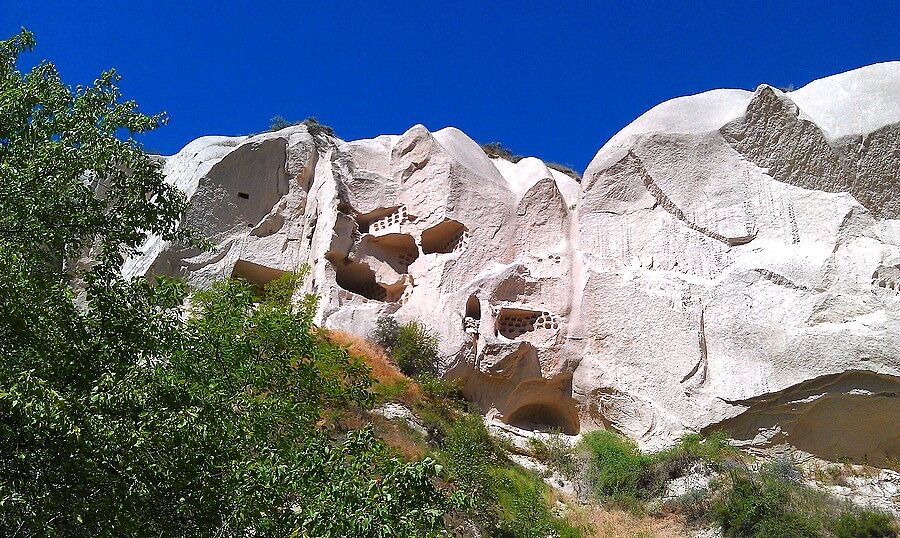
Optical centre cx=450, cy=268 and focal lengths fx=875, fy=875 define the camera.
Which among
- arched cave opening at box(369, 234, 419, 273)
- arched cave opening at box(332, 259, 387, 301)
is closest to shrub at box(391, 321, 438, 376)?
arched cave opening at box(332, 259, 387, 301)

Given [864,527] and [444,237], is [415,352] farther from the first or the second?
[864,527]

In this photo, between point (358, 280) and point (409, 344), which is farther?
point (358, 280)

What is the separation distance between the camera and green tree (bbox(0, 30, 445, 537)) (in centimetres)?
625

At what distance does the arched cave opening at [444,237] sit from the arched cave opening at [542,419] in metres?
4.07

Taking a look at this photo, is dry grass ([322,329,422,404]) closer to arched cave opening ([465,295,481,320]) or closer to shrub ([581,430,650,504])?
arched cave opening ([465,295,481,320])

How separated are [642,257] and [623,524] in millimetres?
6559

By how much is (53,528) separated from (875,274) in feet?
54.3

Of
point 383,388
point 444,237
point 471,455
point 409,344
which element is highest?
point 444,237

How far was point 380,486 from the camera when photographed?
6.49m

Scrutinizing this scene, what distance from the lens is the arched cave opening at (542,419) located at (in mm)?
19578

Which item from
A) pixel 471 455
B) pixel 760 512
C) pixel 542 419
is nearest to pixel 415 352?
pixel 542 419

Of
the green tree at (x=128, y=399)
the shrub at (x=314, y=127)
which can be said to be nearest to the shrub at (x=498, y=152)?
the shrub at (x=314, y=127)

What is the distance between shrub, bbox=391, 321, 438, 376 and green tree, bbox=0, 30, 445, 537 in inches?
379

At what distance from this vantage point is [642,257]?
64.4 ft
